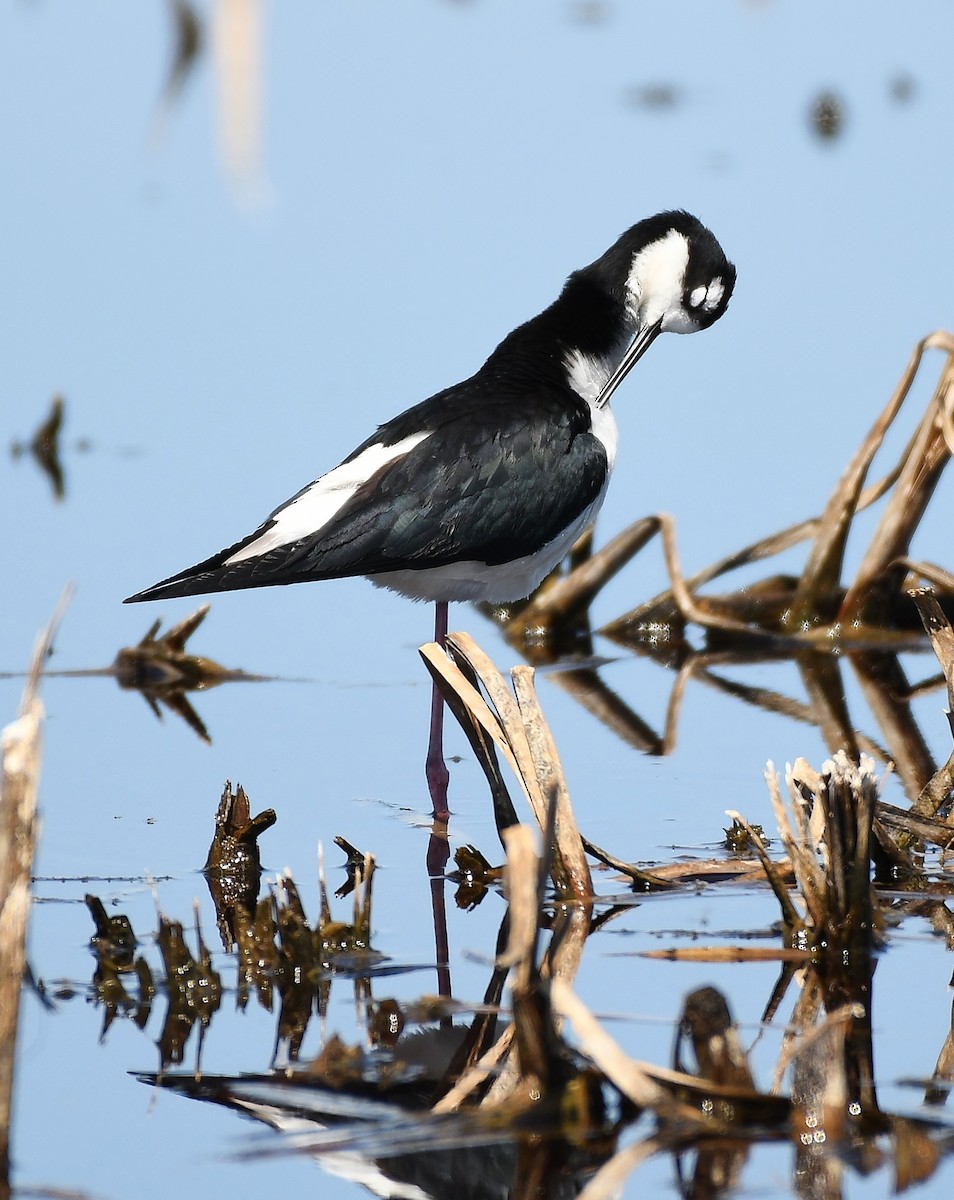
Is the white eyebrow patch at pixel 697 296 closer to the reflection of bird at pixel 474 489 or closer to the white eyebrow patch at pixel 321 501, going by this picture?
the reflection of bird at pixel 474 489

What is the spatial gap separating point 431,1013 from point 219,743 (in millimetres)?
2402

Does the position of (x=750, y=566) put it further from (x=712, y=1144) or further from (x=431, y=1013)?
(x=712, y=1144)

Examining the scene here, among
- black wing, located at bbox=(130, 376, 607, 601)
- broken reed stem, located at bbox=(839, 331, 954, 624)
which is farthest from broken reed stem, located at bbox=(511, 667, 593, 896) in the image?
broken reed stem, located at bbox=(839, 331, 954, 624)

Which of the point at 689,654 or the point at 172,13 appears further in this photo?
the point at 689,654

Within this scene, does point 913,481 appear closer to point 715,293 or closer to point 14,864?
point 715,293

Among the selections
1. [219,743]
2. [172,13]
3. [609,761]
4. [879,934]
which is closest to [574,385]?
[609,761]

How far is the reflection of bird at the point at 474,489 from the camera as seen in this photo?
5.05 metres

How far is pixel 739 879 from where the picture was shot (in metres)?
4.19

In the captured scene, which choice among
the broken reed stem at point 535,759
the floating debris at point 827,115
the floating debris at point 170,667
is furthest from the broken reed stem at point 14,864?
the floating debris at point 827,115

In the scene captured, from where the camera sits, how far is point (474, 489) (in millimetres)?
5242

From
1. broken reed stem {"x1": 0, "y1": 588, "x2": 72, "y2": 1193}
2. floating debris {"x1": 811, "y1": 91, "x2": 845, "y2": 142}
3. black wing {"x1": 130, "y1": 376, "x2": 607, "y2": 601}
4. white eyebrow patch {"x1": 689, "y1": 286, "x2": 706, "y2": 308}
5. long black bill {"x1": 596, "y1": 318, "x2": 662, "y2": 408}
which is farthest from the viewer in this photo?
floating debris {"x1": 811, "y1": 91, "x2": 845, "y2": 142}

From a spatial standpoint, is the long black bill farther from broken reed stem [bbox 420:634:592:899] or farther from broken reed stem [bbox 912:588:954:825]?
broken reed stem [bbox 420:634:592:899]

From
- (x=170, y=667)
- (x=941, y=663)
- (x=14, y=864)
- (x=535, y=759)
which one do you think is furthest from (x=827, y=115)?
(x=14, y=864)

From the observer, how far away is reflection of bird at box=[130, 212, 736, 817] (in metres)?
5.05
